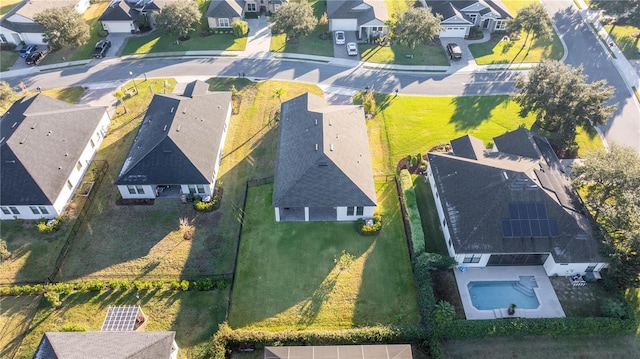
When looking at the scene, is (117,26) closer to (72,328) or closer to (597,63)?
(72,328)

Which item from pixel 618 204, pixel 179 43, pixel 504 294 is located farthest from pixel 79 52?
pixel 618 204

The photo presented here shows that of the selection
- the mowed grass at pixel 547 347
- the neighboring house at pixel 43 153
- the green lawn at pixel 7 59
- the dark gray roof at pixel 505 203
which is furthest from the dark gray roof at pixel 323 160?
the green lawn at pixel 7 59

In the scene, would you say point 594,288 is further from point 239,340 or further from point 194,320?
point 194,320

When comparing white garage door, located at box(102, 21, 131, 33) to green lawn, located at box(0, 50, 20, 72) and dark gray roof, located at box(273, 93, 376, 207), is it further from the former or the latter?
dark gray roof, located at box(273, 93, 376, 207)

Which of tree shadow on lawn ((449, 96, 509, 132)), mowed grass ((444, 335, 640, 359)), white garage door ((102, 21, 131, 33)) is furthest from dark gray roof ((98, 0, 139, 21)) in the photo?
mowed grass ((444, 335, 640, 359))

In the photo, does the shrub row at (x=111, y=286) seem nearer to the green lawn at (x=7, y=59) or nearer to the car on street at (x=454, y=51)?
the green lawn at (x=7, y=59)

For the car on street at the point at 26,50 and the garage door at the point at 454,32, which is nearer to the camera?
the car on street at the point at 26,50

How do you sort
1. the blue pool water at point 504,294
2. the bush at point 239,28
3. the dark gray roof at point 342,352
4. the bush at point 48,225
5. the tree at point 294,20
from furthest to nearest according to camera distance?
the bush at point 239,28 → the tree at point 294,20 → the bush at point 48,225 → the blue pool water at point 504,294 → the dark gray roof at point 342,352
